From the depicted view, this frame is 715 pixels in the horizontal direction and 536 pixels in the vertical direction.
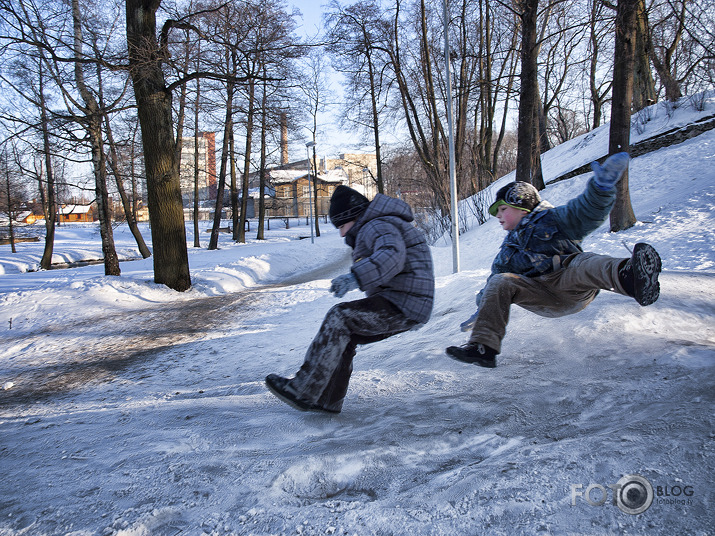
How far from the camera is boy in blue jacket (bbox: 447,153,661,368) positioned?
2.88 m

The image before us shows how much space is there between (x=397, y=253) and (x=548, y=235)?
129cm

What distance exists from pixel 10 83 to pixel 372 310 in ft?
46.3

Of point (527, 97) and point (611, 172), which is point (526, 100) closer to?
point (527, 97)

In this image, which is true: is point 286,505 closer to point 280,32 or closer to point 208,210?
point 280,32

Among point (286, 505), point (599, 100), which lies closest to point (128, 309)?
point (286, 505)

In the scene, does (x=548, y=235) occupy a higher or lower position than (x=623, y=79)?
lower

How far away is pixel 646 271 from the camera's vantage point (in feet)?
8.56

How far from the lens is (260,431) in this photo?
9.37ft

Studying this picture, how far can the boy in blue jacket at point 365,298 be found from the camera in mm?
2699

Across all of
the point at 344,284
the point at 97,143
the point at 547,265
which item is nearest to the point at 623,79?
the point at 547,265

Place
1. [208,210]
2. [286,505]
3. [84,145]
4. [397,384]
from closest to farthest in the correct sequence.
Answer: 1. [286,505]
2. [397,384]
3. [84,145]
4. [208,210]

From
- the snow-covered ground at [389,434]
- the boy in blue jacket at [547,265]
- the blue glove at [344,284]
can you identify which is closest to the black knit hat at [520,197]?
the boy in blue jacket at [547,265]

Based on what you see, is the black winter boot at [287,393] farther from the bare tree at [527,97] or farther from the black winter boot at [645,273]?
the bare tree at [527,97]

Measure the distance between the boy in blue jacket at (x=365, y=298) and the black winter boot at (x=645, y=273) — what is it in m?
1.19
